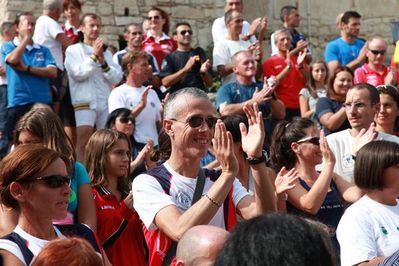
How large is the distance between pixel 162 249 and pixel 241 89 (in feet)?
18.3

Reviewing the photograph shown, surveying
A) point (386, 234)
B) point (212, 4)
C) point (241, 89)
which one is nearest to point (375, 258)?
point (386, 234)

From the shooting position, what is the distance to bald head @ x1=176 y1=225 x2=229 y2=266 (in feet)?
13.1

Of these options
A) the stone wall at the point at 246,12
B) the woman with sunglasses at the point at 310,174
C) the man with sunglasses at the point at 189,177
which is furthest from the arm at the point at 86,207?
the stone wall at the point at 246,12

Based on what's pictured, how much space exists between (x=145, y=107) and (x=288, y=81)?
117 inches

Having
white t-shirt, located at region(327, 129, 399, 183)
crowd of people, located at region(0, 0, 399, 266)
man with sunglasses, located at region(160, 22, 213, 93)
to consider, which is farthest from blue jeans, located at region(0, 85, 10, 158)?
white t-shirt, located at region(327, 129, 399, 183)

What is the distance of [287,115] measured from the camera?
13.1 m

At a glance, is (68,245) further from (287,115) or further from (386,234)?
(287,115)

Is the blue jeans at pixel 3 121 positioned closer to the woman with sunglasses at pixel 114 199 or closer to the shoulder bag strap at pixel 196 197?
the woman with sunglasses at pixel 114 199

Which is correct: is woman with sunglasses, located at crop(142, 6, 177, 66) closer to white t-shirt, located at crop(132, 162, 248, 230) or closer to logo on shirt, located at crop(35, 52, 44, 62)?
logo on shirt, located at crop(35, 52, 44, 62)

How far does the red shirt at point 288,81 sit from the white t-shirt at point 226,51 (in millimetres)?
466

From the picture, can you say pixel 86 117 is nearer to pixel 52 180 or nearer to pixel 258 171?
pixel 258 171

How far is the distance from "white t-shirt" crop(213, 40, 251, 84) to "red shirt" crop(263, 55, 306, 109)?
47cm

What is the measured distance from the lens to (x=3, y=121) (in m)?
11.1

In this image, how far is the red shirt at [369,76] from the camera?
11.8 meters
